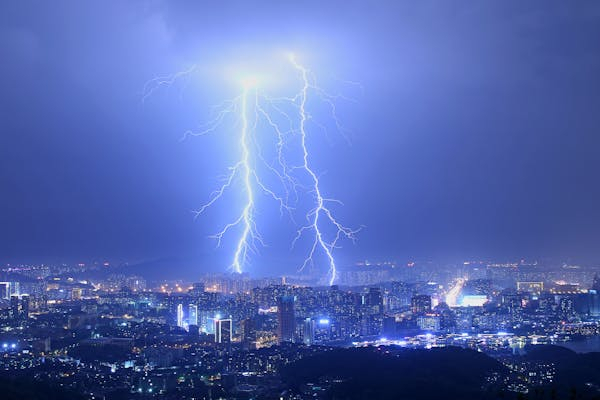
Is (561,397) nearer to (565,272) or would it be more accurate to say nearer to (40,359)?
(40,359)

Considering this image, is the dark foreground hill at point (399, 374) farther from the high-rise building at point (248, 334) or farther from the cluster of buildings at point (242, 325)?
the high-rise building at point (248, 334)

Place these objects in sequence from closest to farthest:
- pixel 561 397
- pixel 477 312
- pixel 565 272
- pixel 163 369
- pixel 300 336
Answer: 1. pixel 561 397
2. pixel 163 369
3. pixel 300 336
4. pixel 477 312
5. pixel 565 272

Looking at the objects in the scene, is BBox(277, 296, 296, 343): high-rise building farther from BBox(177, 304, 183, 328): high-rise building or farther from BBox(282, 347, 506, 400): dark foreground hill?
BBox(282, 347, 506, 400): dark foreground hill

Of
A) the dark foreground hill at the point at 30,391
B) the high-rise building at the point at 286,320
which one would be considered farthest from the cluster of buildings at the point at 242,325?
the dark foreground hill at the point at 30,391

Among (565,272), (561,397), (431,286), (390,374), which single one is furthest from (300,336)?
(565,272)

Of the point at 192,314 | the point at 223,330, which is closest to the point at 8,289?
the point at 192,314
